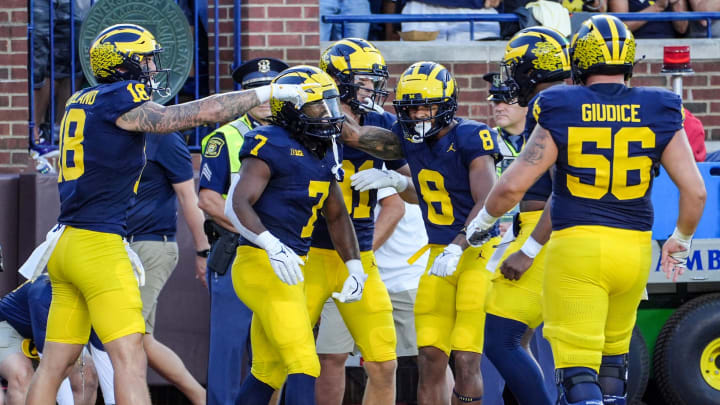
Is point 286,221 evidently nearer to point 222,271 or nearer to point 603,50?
point 222,271

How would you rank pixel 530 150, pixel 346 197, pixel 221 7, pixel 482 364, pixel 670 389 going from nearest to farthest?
pixel 530 150 → pixel 346 197 → pixel 482 364 → pixel 670 389 → pixel 221 7

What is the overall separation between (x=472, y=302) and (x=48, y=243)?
2115mm

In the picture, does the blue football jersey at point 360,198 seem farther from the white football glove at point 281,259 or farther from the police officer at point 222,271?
the white football glove at point 281,259

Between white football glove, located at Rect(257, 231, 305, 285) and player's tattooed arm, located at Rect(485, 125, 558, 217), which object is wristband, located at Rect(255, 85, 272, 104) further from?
player's tattooed arm, located at Rect(485, 125, 558, 217)

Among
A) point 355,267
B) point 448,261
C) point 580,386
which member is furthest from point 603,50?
point 355,267

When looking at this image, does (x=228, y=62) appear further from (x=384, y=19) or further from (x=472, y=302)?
(x=472, y=302)

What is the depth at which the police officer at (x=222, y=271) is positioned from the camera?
7.44 meters

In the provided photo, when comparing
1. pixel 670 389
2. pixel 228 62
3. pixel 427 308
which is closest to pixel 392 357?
pixel 427 308

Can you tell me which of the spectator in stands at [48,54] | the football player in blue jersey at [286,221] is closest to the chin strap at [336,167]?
the football player in blue jersey at [286,221]

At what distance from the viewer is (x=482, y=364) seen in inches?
297

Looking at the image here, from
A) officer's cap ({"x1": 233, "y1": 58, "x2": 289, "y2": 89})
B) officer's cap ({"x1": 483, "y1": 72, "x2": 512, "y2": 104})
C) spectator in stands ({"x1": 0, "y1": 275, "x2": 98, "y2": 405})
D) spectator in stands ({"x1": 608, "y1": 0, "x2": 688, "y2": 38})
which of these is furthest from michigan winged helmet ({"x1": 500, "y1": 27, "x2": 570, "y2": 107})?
spectator in stands ({"x1": 608, "y1": 0, "x2": 688, "y2": 38})

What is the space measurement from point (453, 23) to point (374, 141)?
3.68 m

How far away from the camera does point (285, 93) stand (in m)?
6.24

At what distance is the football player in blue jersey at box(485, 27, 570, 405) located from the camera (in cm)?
648
